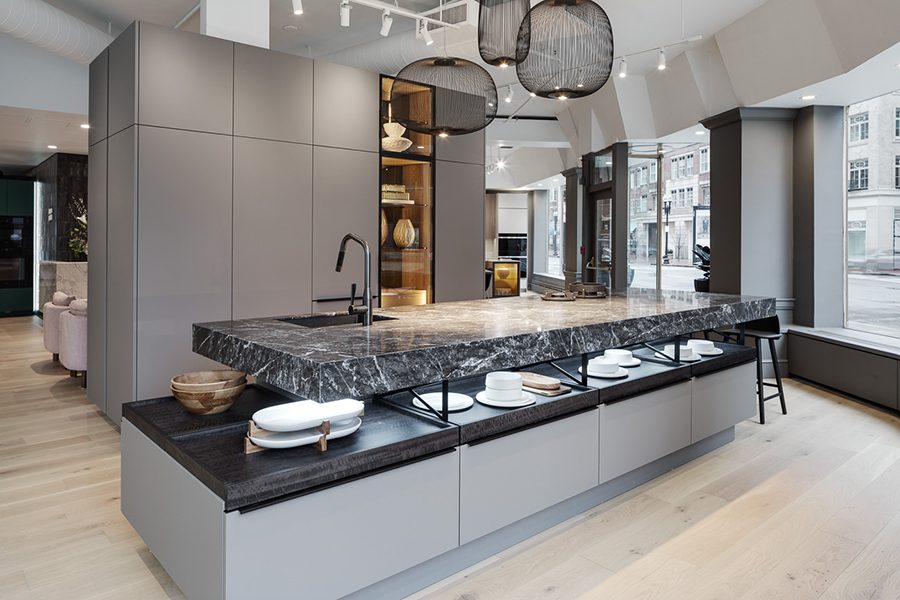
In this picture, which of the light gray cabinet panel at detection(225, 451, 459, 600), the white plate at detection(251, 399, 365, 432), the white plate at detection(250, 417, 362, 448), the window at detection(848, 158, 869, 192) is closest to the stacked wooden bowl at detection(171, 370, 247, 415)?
the white plate at detection(251, 399, 365, 432)

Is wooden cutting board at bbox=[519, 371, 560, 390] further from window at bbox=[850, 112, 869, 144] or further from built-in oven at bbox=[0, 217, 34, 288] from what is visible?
built-in oven at bbox=[0, 217, 34, 288]

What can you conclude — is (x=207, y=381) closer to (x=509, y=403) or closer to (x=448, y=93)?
(x=509, y=403)

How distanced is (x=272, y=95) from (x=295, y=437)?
122 inches

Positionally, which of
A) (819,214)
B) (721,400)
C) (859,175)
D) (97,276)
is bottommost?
(721,400)

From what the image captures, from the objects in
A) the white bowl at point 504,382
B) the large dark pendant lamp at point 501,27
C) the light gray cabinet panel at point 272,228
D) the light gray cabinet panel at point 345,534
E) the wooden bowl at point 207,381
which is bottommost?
the light gray cabinet panel at point 345,534

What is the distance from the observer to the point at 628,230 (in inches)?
323

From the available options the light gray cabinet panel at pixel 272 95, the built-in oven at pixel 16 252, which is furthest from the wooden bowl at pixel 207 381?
the built-in oven at pixel 16 252

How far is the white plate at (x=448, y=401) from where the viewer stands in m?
2.52

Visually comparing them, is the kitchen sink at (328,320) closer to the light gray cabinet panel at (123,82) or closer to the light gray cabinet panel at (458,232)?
the light gray cabinet panel at (123,82)

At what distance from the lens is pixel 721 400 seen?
12.5 ft

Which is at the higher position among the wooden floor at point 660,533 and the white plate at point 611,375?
the white plate at point 611,375

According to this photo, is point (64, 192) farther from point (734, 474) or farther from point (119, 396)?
point (734, 474)

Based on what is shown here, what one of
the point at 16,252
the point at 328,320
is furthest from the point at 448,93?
the point at 16,252

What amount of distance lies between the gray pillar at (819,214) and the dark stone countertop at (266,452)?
5063 millimetres
